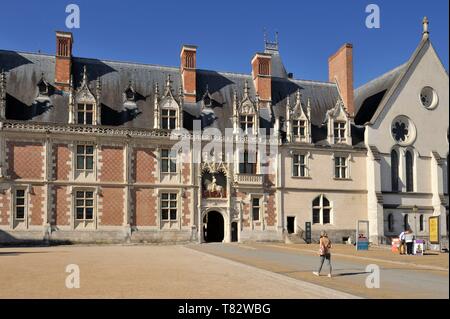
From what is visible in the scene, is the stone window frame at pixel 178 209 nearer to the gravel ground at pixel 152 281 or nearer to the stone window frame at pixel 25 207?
the stone window frame at pixel 25 207

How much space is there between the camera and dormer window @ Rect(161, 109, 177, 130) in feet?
129

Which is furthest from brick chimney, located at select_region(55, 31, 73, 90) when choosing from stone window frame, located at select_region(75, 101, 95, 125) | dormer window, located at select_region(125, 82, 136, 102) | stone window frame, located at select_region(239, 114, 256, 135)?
stone window frame, located at select_region(239, 114, 256, 135)

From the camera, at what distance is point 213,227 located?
42.0m

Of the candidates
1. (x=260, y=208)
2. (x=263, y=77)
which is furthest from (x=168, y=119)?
(x=260, y=208)

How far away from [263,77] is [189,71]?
593 cm

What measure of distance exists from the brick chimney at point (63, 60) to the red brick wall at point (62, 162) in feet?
15.6

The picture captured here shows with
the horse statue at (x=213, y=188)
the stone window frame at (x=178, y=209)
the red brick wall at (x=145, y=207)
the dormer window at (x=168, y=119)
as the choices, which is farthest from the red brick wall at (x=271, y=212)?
the dormer window at (x=168, y=119)

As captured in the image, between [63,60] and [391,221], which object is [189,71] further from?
[391,221]

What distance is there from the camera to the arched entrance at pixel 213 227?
41.0 metres

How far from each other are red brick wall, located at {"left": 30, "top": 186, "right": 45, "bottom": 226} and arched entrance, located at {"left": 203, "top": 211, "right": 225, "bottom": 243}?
37.6 ft

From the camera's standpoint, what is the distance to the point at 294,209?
135 feet
